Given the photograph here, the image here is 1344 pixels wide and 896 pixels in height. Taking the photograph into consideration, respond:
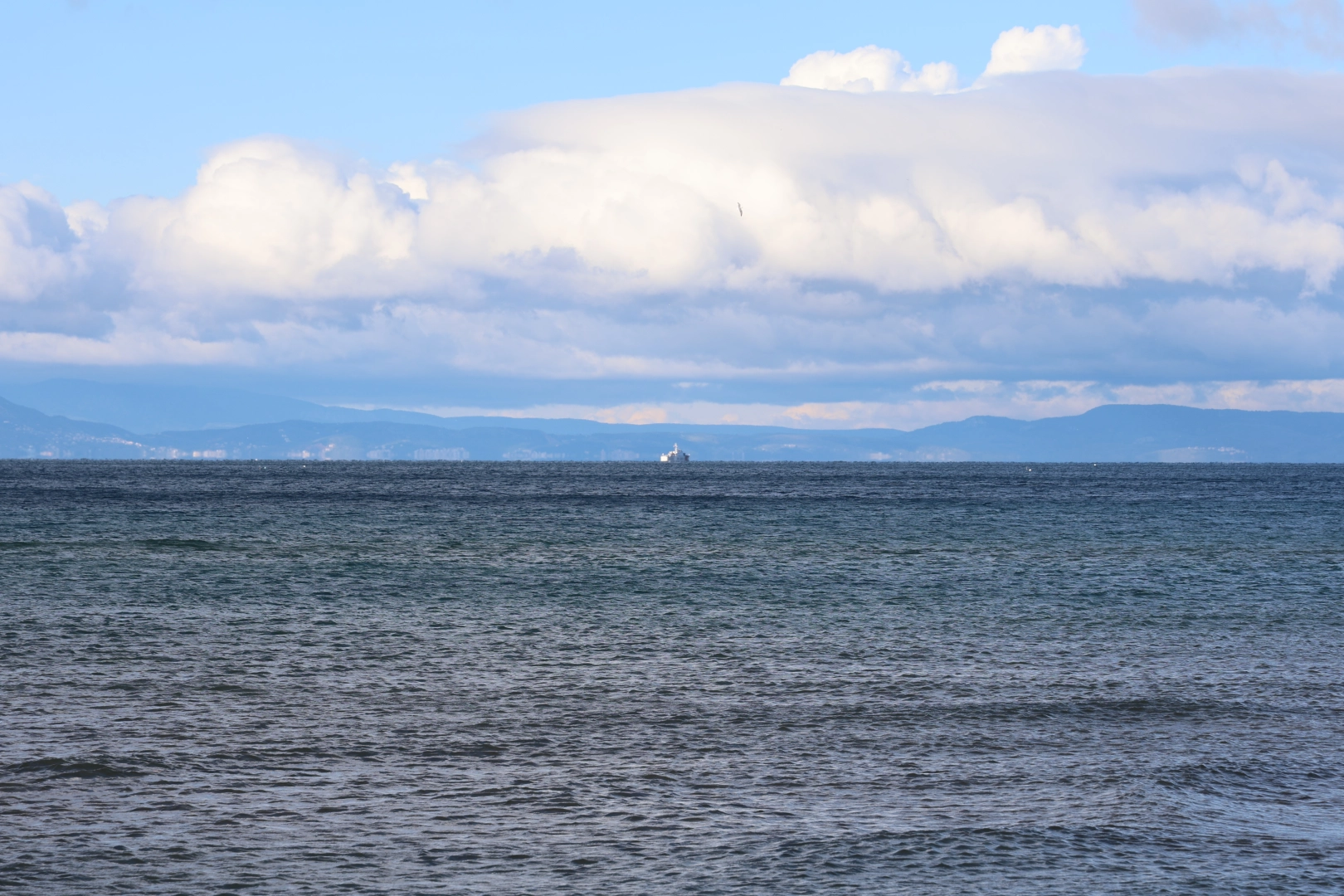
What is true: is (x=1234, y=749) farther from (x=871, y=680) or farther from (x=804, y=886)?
(x=804, y=886)

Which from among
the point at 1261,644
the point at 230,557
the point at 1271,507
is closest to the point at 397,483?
the point at 1271,507

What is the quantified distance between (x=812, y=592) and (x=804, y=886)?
31406 millimetres

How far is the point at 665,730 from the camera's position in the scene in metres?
21.3

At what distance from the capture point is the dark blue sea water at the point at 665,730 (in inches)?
563

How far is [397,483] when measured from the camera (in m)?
195

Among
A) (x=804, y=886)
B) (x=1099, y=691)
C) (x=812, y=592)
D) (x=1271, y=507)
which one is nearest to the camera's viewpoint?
(x=804, y=886)

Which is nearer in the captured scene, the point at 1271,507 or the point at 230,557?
the point at 230,557

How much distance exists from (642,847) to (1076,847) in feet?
17.3

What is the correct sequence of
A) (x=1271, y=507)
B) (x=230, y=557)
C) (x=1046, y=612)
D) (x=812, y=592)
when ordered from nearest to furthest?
(x=1046, y=612), (x=812, y=592), (x=230, y=557), (x=1271, y=507)

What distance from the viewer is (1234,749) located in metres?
20.0

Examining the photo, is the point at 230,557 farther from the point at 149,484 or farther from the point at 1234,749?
the point at 149,484

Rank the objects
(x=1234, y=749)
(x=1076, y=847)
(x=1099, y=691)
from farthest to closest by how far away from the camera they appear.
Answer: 1. (x=1099, y=691)
2. (x=1234, y=749)
3. (x=1076, y=847)

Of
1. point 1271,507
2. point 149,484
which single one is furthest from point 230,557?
point 149,484

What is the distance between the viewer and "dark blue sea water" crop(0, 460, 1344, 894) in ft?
46.9
